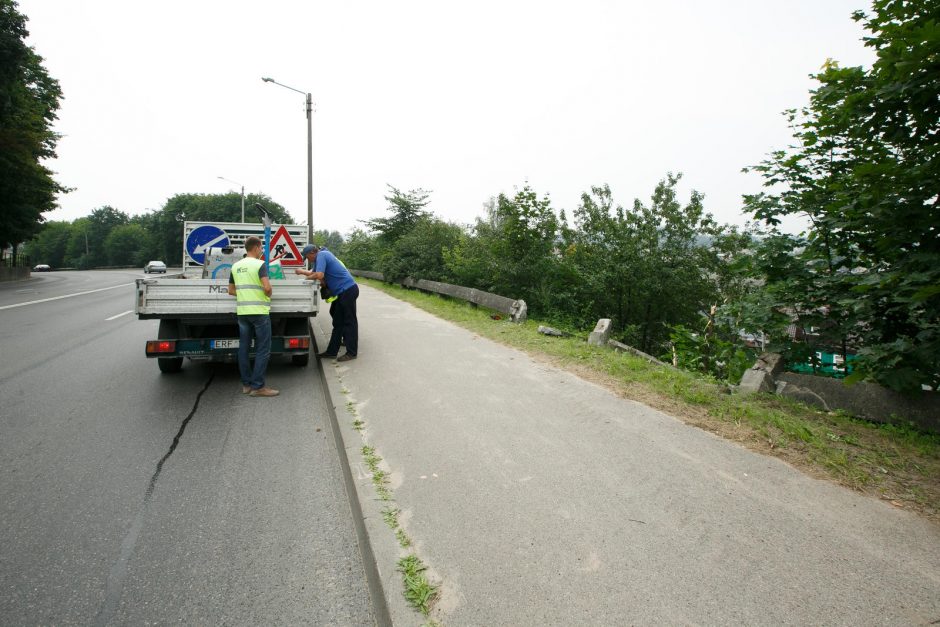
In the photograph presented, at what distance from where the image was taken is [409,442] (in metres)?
4.04

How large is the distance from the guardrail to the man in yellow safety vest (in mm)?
5754

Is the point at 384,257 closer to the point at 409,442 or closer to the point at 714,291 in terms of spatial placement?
the point at 714,291

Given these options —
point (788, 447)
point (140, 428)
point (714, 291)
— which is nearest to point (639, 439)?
point (788, 447)

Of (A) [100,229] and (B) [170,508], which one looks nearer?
(B) [170,508]

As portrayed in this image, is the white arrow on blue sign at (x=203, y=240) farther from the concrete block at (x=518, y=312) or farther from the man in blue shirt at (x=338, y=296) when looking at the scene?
the concrete block at (x=518, y=312)

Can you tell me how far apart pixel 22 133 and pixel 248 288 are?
26.5m

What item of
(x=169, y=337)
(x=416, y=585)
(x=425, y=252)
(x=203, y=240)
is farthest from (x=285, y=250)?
(x=425, y=252)

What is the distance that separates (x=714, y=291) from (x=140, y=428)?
15374 mm

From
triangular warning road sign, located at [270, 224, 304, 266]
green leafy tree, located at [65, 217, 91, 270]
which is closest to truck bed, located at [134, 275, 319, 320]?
triangular warning road sign, located at [270, 224, 304, 266]

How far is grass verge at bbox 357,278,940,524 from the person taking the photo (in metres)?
3.18

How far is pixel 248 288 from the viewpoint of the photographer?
18.4 ft

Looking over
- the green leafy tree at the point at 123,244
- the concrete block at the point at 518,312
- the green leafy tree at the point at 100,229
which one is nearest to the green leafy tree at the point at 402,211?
the concrete block at the point at 518,312

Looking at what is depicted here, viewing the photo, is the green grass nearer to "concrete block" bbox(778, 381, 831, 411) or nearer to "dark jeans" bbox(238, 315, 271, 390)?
"dark jeans" bbox(238, 315, 271, 390)

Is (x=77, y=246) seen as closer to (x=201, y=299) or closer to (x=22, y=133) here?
(x=22, y=133)
